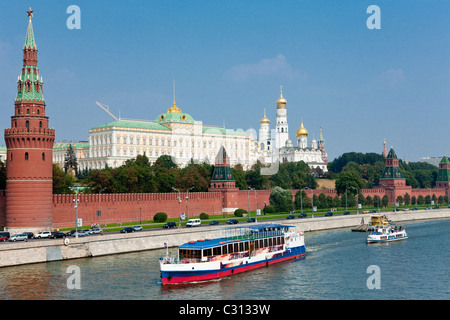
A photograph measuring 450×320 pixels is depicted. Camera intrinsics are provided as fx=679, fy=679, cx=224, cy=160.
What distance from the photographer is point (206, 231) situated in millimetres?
76562

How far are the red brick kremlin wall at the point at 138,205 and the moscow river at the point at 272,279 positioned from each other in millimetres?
17442

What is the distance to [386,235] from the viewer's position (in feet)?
262

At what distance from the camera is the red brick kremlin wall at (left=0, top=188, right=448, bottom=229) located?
264 feet

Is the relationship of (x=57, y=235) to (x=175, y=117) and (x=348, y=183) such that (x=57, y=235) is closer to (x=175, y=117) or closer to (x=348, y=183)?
(x=348, y=183)

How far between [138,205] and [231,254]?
3817cm

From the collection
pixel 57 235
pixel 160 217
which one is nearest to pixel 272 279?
pixel 57 235

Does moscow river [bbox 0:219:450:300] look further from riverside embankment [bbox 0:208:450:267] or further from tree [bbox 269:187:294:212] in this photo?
tree [bbox 269:187:294:212]

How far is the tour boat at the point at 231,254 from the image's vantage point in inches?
2040

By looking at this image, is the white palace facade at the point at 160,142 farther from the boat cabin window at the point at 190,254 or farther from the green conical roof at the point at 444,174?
the boat cabin window at the point at 190,254

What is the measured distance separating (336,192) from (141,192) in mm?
48789
